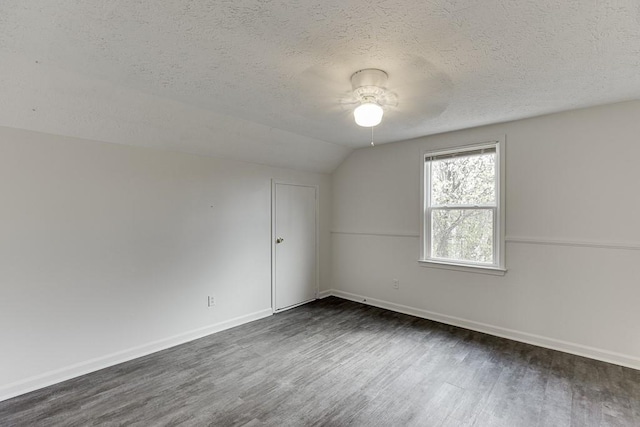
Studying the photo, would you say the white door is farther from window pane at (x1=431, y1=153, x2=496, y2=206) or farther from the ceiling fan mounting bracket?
the ceiling fan mounting bracket

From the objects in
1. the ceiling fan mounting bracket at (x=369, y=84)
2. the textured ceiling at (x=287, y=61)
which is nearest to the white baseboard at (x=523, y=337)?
the textured ceiling at (x=287, y=61)

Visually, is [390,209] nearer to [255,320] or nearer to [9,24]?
[255,320]

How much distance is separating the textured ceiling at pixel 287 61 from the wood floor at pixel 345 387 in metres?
2.09

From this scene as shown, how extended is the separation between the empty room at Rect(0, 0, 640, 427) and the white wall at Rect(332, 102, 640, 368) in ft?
0.06

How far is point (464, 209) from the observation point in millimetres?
3535

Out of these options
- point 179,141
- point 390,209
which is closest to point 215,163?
point 179,141

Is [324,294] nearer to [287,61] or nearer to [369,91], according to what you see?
[369,91]

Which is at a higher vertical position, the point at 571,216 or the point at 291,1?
the point at 291,1

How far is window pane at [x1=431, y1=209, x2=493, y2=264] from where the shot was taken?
134 inches

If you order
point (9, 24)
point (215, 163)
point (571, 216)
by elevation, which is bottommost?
point (571, 216)

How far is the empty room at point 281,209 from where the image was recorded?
1.68 m

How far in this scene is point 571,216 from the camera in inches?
113

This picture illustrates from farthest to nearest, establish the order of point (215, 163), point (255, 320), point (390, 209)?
point (390, 209) < point (255, 320) < point (215, 163)

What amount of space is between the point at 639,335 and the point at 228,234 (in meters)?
4.07
